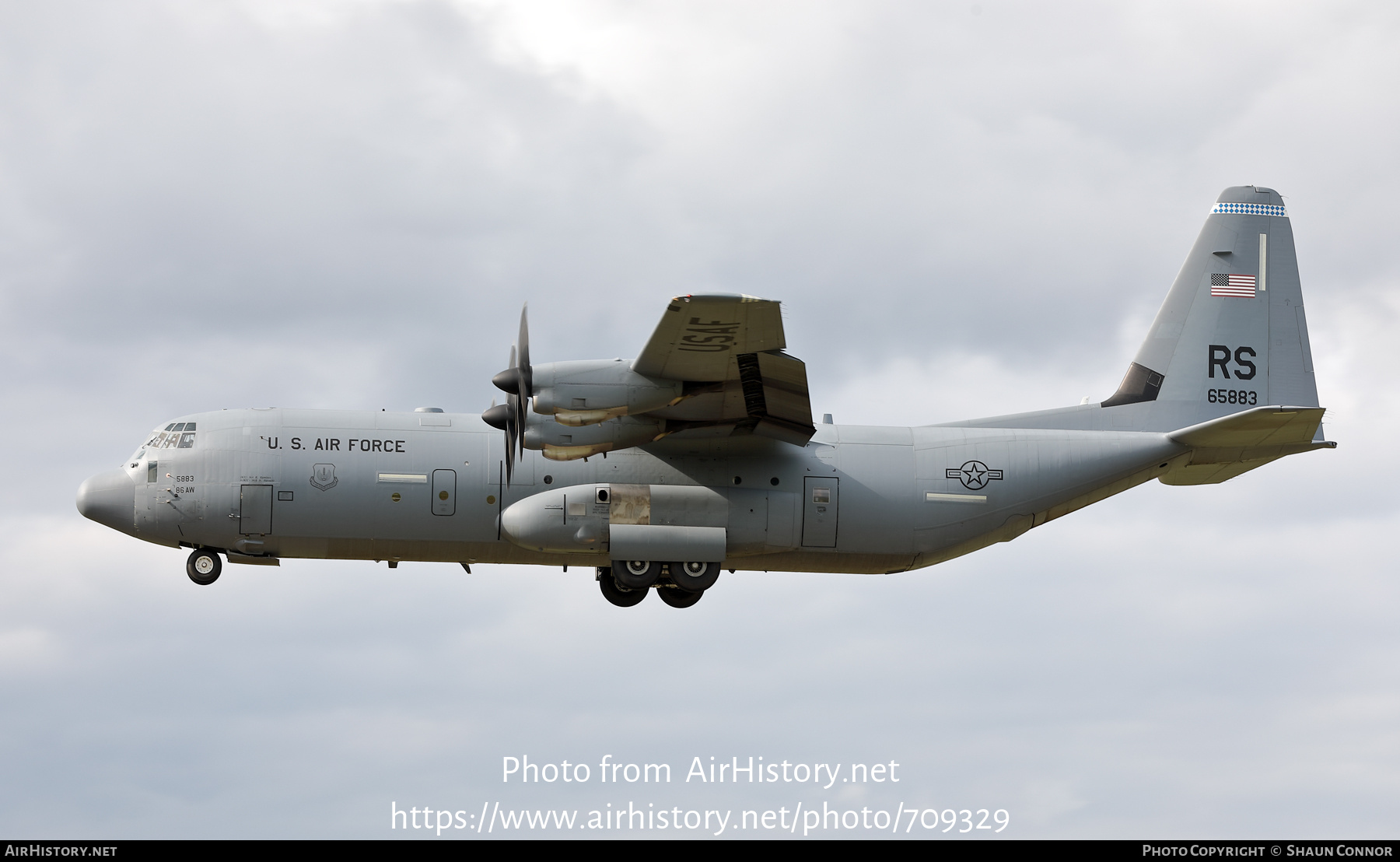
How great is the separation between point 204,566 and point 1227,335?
57.3 ft

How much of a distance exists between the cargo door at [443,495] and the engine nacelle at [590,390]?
9.83ft

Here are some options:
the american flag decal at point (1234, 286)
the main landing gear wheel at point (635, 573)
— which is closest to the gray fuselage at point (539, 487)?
the main landing gear wheel at point (635, 573)

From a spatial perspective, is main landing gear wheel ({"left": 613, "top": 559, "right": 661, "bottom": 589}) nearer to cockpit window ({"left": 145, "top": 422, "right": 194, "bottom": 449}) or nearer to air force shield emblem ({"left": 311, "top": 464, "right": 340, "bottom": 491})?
air force shield emblem ({"left": 311, "top": 464, "right": 340, "bottom": 491})

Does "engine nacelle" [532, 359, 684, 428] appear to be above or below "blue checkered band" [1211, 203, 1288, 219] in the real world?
below

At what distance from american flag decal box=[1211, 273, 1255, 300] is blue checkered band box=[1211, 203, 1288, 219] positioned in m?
1.22

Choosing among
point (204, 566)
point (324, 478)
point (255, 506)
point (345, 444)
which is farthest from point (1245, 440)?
point (204, 566)

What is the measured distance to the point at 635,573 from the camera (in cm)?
2053

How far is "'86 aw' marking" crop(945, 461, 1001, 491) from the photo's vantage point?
70.2 ft

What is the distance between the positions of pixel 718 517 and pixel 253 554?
706cm

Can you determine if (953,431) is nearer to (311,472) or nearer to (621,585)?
(621,585)

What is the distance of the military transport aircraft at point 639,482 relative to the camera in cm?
2009

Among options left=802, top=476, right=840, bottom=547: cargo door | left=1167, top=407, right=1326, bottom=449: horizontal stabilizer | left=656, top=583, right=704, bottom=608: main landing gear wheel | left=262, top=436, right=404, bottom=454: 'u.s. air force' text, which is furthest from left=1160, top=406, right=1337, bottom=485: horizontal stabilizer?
left=262, top=436, right=404, bottom=454: 'u.s. air force' text

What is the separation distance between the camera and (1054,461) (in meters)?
21.8

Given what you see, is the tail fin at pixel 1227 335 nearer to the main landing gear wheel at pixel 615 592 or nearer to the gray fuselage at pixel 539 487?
the gray fuselage at pixel 539 487
